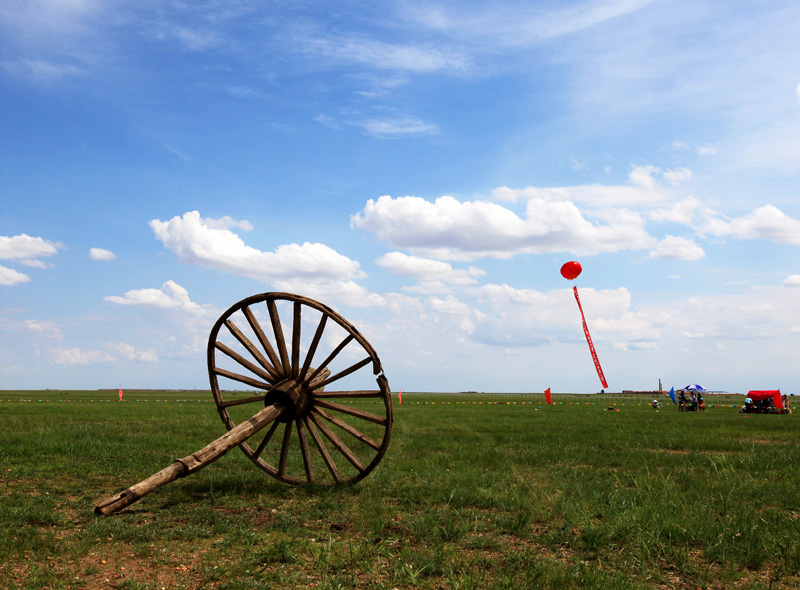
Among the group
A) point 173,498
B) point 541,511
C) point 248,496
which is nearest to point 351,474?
point 248,496

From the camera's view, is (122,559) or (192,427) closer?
(122,559)

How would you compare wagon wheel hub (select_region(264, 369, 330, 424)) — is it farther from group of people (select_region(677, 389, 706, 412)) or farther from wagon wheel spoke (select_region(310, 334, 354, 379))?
group of people (select_region(677, 389, 706, 412))

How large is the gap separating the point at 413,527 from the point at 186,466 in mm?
3465

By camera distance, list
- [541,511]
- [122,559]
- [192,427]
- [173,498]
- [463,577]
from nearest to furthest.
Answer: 1. [463,577]
2. [122,559]
3. [541,511]
4. [173,498]
5. [192,427]

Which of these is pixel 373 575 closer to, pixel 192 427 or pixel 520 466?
pixel 520 466

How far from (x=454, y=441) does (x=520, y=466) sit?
16.7 feet

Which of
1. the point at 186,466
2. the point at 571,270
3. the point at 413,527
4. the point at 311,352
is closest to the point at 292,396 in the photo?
the point at 311,352

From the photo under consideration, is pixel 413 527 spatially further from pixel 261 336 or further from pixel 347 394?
pixel 261 336

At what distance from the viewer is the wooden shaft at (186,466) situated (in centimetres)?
794

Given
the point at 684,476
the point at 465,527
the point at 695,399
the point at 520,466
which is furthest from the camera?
the point at 695,399

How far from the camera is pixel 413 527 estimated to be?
7715 millimetres

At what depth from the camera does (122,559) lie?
263 inches

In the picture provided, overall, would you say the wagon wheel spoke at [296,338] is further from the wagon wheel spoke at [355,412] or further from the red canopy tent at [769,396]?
the red canopy tent at [769,396]

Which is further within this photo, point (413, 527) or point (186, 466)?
point (186, 466)
